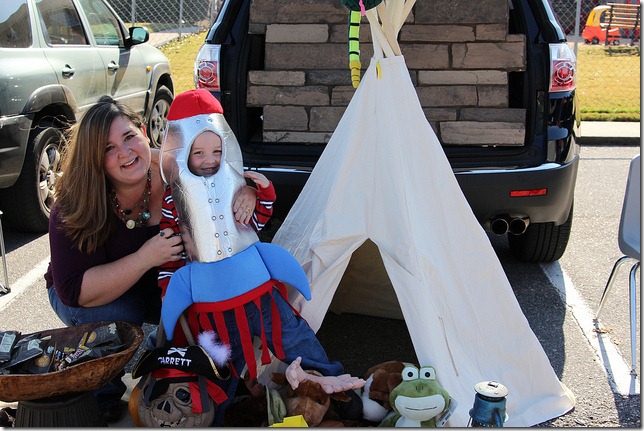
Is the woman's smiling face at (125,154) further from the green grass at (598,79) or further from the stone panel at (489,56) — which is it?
the green grass at (598,79)

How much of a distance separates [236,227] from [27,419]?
1.01 meters

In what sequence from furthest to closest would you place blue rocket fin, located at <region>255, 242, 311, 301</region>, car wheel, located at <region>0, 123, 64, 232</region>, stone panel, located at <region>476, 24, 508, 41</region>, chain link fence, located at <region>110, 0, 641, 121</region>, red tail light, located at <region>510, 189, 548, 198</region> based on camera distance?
chain link fence, located at <region>110, 0, 641, 121</region>, car wheel, located at <region>0, 123, 64, 232</region>, stone panel, located at <region>476, 24, 508, 41</region>, red tail light, located at <region>510, 189, 548, 198</region>, blue rocket fin, located at <region>255, 242, 311, 301</region>

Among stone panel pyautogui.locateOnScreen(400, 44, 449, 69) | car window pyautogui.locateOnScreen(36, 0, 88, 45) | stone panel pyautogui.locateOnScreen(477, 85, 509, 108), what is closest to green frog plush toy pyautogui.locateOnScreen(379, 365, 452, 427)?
stone panel pyautogui.locateOnScreen(477, 85, 509, 108)

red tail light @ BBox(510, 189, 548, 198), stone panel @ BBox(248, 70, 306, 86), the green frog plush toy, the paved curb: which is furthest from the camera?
the paved curb

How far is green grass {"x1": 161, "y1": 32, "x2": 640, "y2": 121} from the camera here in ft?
31.6

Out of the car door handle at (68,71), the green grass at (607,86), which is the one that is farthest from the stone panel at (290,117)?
the green grass at (607,86)

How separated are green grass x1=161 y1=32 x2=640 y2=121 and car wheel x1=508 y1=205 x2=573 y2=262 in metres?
4.48

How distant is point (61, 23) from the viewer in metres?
5.77

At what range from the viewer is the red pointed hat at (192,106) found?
2.76 meters

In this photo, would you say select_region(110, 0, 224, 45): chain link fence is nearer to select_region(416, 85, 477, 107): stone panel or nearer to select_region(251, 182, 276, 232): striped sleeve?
select_region(416, 85, 477, 107): stone panel

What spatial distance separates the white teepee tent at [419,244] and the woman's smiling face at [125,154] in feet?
2.50

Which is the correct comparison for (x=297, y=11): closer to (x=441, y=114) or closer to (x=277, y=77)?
(x=277, y=77)

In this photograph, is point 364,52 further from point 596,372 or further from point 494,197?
point 596,372

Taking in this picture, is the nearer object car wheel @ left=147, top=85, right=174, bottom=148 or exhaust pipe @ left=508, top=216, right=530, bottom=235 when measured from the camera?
exhaust pipe @ left=508, top=216, right=530, bottom=235
